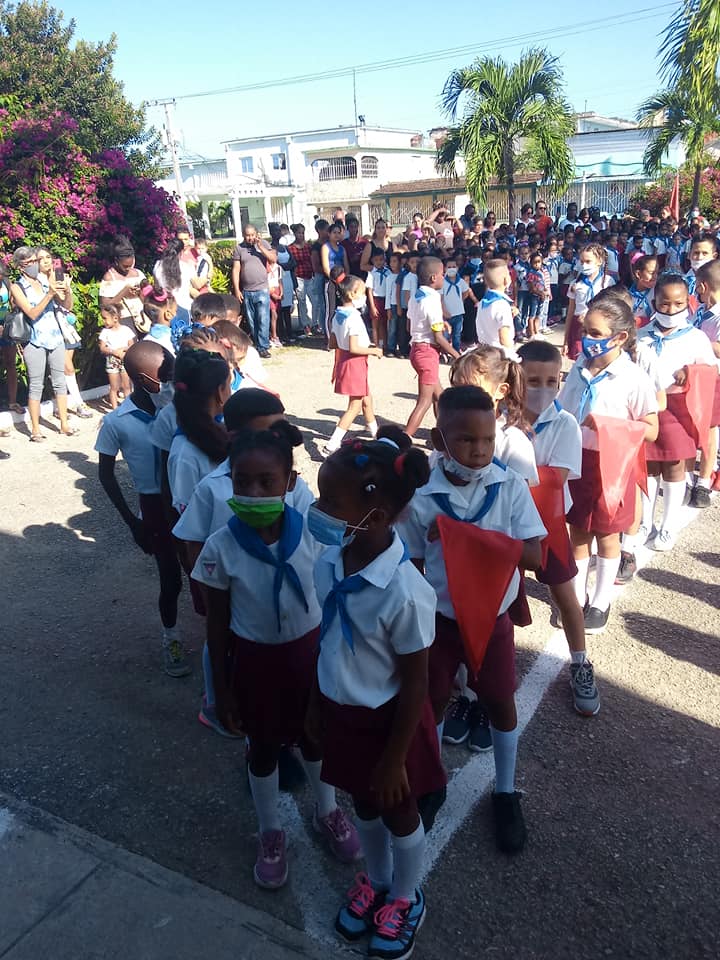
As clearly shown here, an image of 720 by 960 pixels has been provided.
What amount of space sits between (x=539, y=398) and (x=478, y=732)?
1.50m

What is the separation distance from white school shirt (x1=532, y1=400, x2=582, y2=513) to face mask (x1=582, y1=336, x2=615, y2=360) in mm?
690

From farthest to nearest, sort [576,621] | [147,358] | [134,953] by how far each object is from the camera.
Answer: [147,358]
[576,621]
[134,953]

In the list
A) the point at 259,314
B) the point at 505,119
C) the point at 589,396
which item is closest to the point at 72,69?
the point at 505,119

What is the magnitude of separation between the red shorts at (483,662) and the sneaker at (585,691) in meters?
0.82

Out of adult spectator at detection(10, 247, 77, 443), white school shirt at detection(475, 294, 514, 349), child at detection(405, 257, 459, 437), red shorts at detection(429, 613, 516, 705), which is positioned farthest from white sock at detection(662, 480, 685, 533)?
adult spectator at detection(10, 247, 77, 443)

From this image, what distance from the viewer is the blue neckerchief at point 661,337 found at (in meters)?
4.66

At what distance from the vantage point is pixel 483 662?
2641mm

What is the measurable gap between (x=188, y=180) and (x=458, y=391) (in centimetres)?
6674

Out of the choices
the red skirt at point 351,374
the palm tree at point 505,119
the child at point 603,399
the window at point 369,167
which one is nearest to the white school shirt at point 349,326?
the red skirt at point 351,374

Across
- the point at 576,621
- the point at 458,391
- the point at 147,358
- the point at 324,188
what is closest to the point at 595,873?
the point at 576,621

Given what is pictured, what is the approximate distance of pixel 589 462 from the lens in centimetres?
376

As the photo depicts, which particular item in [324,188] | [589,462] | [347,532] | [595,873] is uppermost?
[324,188]

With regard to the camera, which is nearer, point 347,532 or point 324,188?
point 347,532

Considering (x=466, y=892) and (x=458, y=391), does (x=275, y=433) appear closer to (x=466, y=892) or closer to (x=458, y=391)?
(x=458, y=391)
